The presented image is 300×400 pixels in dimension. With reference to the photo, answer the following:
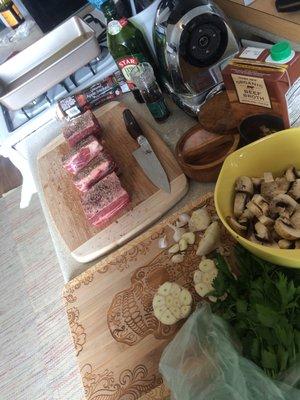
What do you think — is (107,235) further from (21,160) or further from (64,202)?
(21,160)

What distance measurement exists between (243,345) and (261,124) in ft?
1.36

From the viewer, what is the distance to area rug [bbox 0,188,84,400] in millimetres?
1626

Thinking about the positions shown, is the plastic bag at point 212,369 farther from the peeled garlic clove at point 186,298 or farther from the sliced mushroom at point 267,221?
the sliced mushroom at point 267,221

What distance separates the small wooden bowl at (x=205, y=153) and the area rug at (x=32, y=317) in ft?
3.53

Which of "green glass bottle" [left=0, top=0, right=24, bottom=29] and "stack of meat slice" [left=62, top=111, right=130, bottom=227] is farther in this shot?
"green glass bottle" [left=0, top=0, right=24, bottom=29]

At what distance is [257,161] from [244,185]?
0.06 m

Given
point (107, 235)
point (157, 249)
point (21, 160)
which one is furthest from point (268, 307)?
point (21, 160)

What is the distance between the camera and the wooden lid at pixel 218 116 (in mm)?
885

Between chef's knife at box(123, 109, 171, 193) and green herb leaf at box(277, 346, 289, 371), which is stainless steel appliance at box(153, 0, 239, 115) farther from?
green herb leaf at box(277, 346, 289, 371)

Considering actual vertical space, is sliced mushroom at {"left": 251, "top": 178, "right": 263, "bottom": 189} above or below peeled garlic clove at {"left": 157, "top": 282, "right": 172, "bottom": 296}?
above

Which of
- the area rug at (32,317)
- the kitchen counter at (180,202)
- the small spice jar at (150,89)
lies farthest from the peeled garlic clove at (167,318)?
the area rug at (32,317)

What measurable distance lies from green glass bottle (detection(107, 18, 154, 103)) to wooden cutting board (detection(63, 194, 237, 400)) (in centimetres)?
39

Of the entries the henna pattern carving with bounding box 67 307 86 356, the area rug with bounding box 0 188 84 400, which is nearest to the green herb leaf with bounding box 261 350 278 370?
the henna pattern carving with bounding box 67 307 86 356

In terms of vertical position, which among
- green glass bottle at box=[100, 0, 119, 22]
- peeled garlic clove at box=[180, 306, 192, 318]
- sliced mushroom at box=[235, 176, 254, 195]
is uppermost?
green glass bottle at box=[100, 0, 119, 22]
